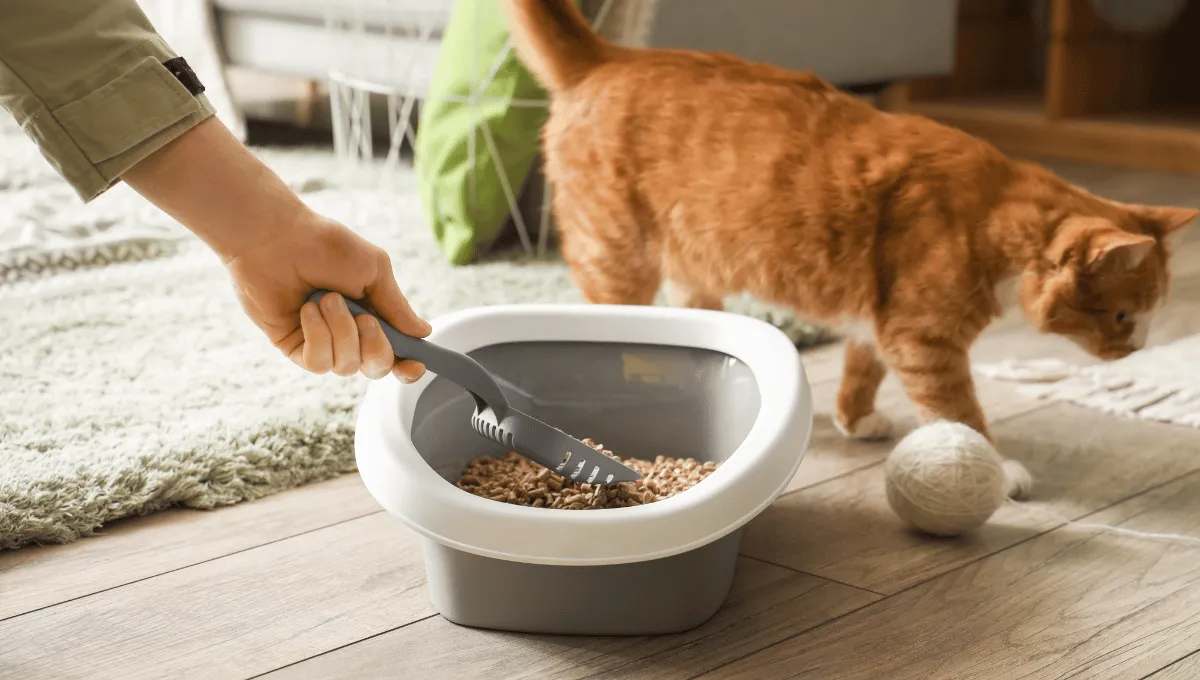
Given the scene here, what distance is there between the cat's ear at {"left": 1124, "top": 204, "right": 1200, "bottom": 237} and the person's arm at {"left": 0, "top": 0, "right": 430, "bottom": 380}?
2.96 feet

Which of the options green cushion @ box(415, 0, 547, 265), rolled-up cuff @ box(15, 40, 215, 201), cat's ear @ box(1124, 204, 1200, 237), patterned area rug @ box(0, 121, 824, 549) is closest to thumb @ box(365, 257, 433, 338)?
rolled-up cuff @ box(15, 40, 215, 201)

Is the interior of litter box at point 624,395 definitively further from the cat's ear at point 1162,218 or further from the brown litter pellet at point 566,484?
the cat's ear at point 1162,218

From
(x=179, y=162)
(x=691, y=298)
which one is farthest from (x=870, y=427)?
(x=179, y=162)

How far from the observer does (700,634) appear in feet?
3.41

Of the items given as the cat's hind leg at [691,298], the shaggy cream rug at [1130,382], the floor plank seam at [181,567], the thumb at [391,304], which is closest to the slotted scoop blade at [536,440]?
the thumb at [391,304]

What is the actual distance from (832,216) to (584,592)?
577mm

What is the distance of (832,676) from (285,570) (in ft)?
1.79

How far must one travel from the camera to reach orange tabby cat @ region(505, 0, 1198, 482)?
4.30ft

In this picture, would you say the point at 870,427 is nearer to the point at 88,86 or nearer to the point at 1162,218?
the point at 1162,218

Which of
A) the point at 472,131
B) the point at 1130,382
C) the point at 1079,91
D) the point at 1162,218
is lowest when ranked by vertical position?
the point at 1079,91

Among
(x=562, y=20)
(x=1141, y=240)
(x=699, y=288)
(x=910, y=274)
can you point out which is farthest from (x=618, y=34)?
(x=1141, y=240)

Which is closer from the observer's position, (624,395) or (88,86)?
(88,86)

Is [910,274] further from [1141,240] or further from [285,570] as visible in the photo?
[285,570]

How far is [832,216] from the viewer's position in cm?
136
